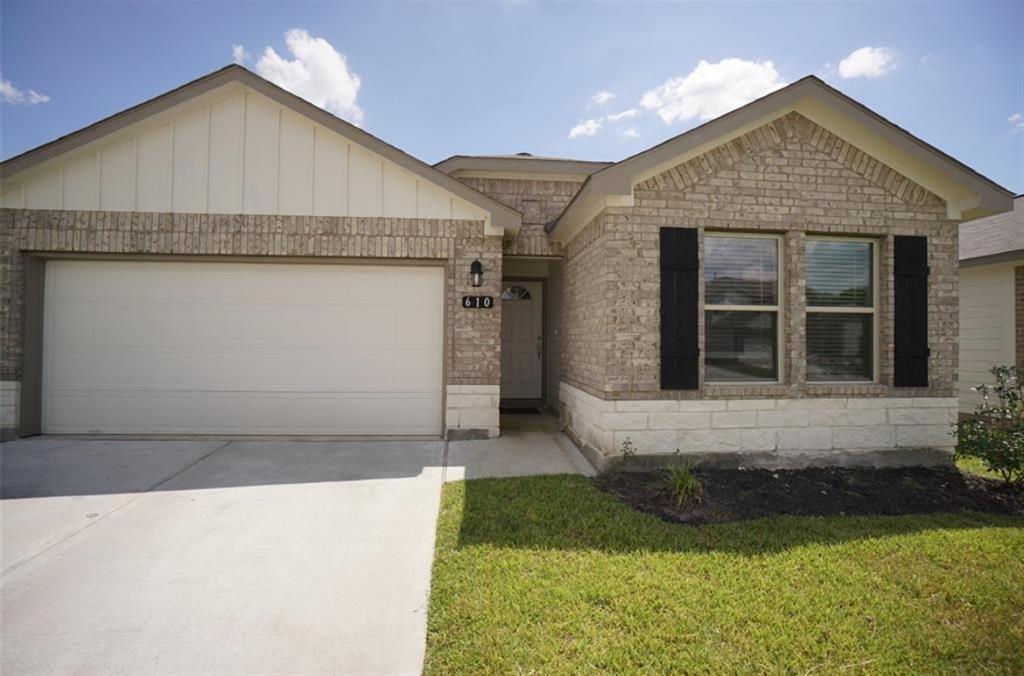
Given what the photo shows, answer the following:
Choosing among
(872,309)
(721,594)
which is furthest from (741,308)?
(721,594)

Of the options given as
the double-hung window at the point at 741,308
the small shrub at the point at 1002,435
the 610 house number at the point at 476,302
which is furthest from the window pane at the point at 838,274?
the 610 house number at the point at 476,302

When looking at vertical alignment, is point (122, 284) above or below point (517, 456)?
above

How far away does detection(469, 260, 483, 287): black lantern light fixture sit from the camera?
21.6 feet

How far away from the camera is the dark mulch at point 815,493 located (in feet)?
14.3

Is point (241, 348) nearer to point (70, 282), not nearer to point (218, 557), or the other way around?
point (70, 282)

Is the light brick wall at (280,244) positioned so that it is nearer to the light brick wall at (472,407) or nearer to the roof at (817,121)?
the light brick wall at (472,407)

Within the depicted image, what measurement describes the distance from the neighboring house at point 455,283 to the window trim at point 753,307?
0.03m

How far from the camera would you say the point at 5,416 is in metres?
6.23

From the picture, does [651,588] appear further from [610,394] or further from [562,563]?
[610,394]

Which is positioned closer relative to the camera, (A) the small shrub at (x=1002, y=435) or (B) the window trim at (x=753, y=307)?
(A) the small shrub at (x=1002, y=435)

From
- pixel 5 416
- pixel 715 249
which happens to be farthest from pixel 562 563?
pixel 5 416

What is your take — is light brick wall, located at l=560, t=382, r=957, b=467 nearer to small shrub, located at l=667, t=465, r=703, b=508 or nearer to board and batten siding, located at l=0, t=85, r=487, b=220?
small shrub, located at l=667, t=465, r=703, b=508

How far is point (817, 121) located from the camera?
5.59m

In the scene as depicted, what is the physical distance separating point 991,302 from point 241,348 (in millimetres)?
12383
